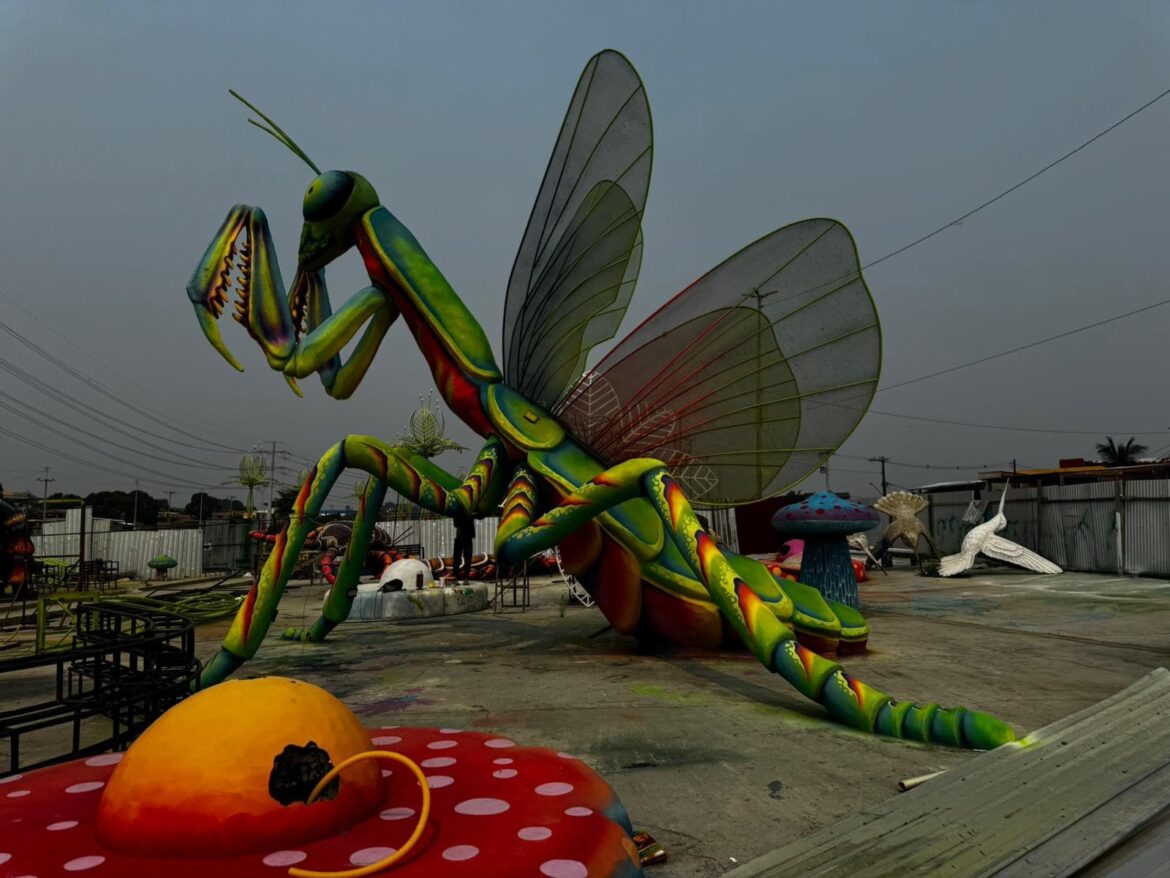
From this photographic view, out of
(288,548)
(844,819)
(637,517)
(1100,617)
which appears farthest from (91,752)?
(1100,617)

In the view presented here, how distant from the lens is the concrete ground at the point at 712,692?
317 centimetres

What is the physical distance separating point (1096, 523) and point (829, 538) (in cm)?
1215

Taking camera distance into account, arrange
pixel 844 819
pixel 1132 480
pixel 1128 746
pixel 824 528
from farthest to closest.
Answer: pixel 1132 480
pixel 824 528
pixel 1128 746
pixel 844 819

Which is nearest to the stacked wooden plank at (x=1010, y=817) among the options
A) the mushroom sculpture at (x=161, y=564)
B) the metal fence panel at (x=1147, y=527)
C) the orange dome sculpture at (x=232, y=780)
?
the orange dome sculpture at (x=232, y=780)

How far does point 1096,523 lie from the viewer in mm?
16312

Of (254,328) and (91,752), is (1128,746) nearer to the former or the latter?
(91,752)

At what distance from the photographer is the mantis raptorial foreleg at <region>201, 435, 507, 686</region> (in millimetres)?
5332

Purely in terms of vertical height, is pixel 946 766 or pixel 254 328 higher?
pixel 254 328

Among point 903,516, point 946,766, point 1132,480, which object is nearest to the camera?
→ point 946,766

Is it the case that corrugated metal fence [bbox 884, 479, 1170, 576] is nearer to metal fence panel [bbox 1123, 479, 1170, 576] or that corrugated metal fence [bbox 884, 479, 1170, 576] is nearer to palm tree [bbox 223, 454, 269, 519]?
metal fence panel [bbox 1123, 479, 1170, 576]

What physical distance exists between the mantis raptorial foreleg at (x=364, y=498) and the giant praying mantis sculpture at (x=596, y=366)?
0.06 ft

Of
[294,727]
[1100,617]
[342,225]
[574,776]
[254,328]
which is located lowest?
[1100,617]

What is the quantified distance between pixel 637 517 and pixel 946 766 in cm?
320

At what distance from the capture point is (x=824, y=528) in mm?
7887
